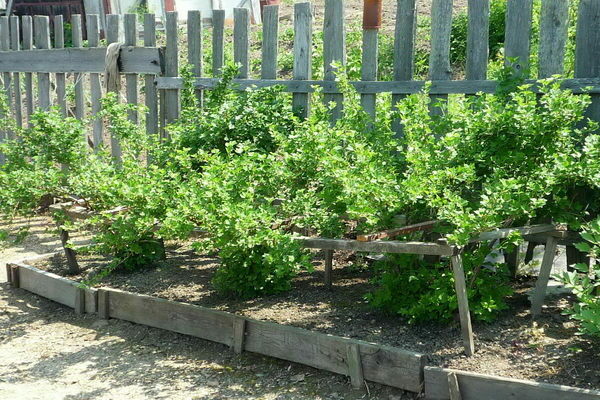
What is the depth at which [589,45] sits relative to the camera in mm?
5355

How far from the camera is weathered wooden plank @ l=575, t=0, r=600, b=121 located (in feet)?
17.5

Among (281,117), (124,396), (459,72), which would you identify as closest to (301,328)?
(124,396)

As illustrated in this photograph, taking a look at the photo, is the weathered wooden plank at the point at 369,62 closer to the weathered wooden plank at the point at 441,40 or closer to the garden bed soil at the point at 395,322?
the weathered wooden plank at the point at 441,40

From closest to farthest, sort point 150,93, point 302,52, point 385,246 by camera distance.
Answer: point 385,246, point 302,52, point 150,93

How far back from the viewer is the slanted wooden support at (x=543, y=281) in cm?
486

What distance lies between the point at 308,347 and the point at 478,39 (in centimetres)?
258

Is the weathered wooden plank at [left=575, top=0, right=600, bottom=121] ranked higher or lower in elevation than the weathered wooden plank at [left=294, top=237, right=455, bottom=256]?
higher

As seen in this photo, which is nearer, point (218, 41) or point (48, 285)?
point (48, 285)

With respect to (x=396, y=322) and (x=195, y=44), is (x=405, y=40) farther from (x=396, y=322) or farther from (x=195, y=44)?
(x=195, y=44)

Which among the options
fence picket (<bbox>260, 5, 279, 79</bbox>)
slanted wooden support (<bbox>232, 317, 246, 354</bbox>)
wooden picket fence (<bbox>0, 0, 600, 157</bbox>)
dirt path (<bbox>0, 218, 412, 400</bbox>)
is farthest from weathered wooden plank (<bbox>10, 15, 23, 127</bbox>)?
slanted wooden support (<bbox>232, 317, 246, 354</bbox>)

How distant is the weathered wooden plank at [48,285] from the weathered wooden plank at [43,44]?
3.42 metres

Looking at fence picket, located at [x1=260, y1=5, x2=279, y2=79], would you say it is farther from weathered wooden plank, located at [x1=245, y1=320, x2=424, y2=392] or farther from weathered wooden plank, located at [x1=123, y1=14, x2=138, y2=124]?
weathered wooden plank, located at [x1=245, y1=320, x2=424, y2=392]

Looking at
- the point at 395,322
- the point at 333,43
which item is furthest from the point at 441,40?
the point at 395,322

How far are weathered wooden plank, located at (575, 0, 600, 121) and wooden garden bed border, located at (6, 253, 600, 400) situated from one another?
2.14 metres
